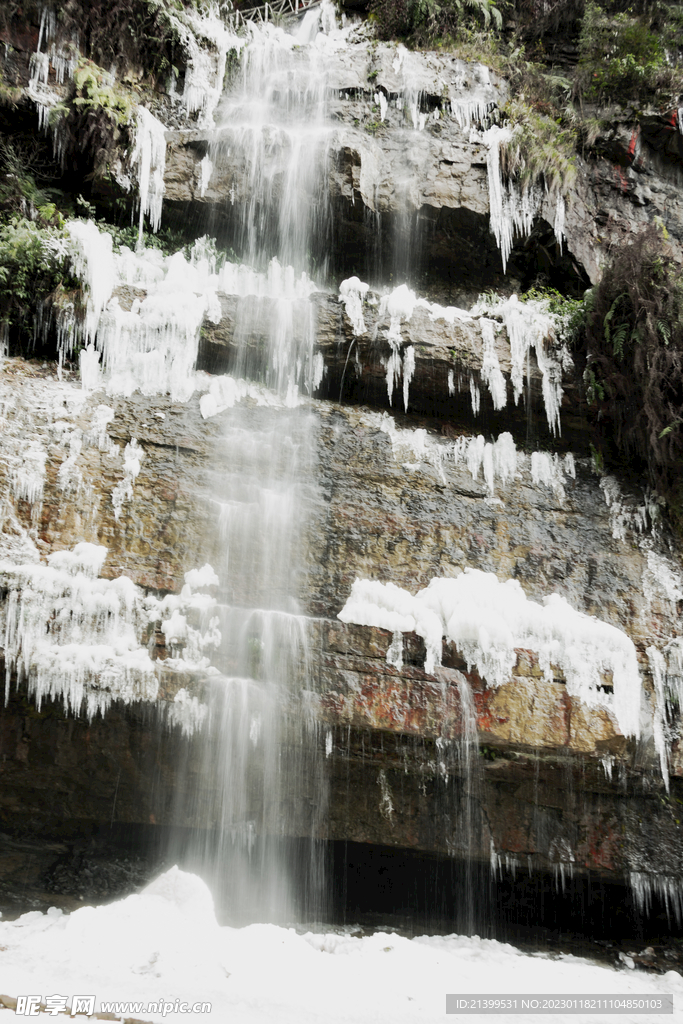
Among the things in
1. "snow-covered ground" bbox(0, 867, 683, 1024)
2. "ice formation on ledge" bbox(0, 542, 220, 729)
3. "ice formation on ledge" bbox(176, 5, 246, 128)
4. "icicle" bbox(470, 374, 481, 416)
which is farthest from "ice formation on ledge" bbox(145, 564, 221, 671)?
"ice formation on ledge" bbox(176, 5, 246, 128)

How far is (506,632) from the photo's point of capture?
6.09 meters

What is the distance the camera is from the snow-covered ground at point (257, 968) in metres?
4.18

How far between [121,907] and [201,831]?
0.84m

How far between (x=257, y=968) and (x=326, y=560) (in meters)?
3.45

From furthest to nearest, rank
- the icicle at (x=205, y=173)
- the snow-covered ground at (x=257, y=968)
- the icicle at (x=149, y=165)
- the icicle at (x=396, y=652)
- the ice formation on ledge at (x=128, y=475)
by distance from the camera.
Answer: the icicle at (x=205, y=173) < the icicle at (x=149, y=165) < the ice formation on ledge at (x=128, y=475) < the icicle at (x=396, y=652) < the snow-covered ground at (x=257, y=968)

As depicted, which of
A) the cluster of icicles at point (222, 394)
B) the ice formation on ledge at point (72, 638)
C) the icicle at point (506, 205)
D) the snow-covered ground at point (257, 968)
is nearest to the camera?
the snow-covered ground at point (257, 968)

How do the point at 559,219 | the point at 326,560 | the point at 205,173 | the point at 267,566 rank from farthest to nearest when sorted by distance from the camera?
the point at 559,219 → the point at 205,173 → the point at 326,560 → the point at 267,566

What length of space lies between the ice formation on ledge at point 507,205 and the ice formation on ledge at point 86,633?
6448 mm

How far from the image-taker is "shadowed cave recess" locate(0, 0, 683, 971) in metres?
5.56

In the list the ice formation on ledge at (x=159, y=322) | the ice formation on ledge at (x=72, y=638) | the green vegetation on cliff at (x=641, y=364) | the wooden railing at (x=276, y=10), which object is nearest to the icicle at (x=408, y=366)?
the ice formation on ledge at (x=159, y=322)

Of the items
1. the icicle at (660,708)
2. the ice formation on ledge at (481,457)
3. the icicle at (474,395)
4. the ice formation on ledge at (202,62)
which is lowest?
the icicle at (660,708)

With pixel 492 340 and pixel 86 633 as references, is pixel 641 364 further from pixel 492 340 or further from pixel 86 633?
pixel 86 633

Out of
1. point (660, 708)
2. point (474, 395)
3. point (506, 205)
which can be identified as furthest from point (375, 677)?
point (506, 205)

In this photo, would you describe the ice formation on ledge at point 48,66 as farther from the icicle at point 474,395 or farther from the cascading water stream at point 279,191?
the icicle at point 474,395
